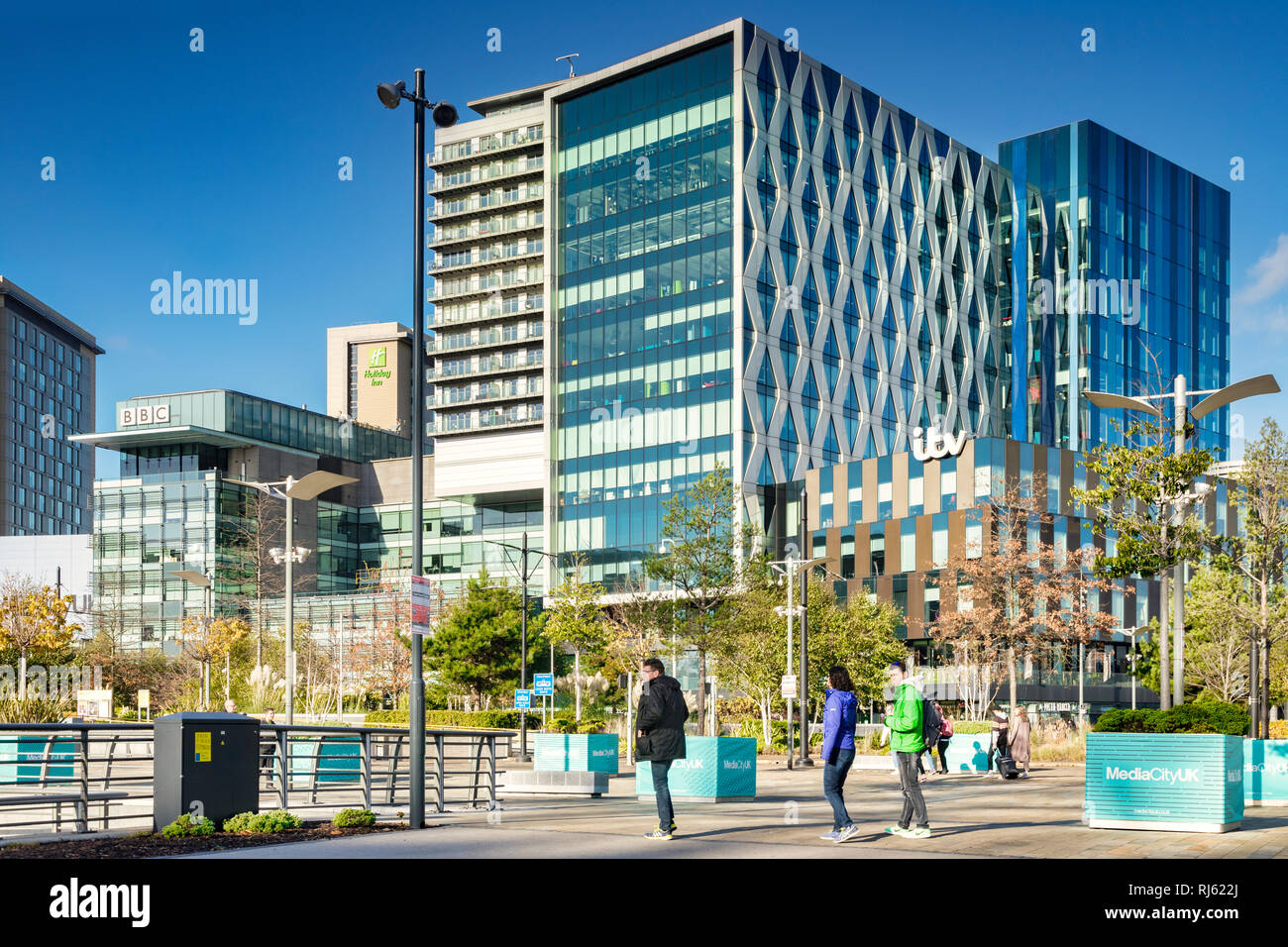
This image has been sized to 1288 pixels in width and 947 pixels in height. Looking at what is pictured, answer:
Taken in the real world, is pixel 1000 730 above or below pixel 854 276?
below

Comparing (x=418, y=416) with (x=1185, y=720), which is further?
(x=1185, y=720)

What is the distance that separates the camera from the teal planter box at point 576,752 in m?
26.0

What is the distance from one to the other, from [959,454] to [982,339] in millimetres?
42079

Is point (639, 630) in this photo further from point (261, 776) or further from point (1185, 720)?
point (1185, 720)

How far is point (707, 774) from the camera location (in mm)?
21578

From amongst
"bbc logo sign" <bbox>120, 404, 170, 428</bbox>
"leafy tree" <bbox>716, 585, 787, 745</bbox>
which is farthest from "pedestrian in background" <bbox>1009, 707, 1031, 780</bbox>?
"bbc logo sign" <bbox>120, 404, 170, 428</bbox>

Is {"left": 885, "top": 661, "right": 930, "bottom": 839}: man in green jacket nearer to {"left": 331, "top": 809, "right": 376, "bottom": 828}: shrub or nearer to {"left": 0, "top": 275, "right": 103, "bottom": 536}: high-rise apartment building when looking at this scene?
{"left": 331, "top": 809, "right": 376, "bottom": 828}: shrub

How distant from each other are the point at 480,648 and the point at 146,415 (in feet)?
207

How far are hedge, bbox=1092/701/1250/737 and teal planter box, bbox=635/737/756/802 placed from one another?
18.9 feet

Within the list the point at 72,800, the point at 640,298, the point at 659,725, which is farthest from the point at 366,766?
the point at 640,298

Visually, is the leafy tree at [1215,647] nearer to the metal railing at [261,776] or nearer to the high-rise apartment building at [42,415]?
the metal railing at [261,776]
